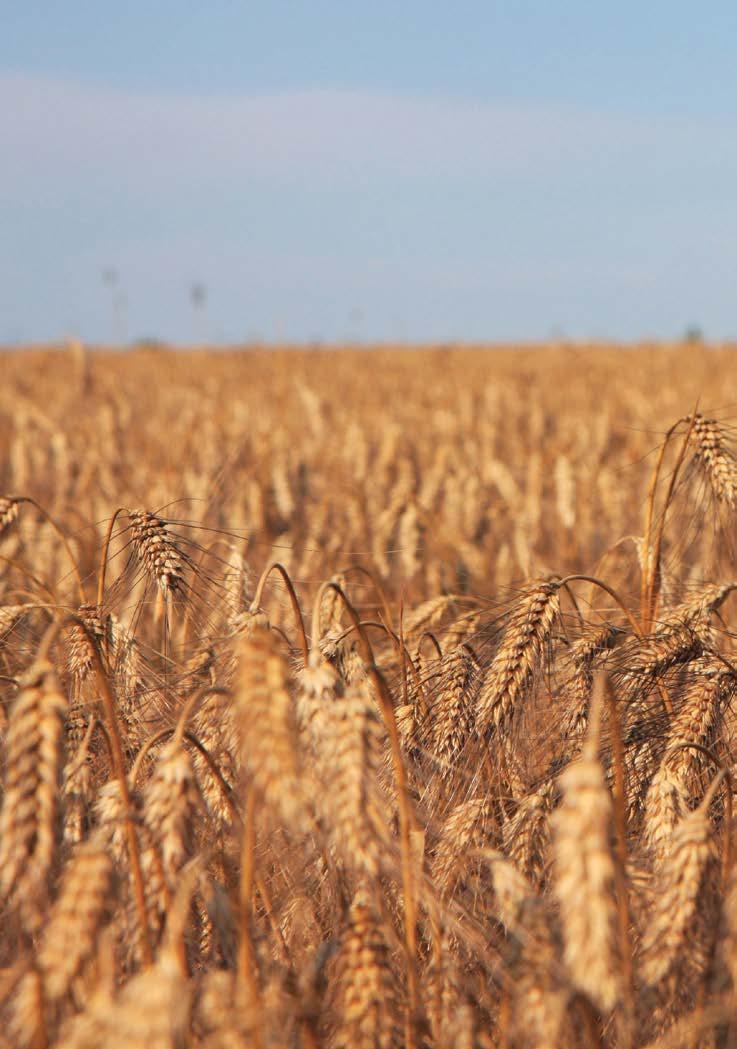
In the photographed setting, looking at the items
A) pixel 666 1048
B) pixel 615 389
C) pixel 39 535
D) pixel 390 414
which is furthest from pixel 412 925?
pixel 615 389

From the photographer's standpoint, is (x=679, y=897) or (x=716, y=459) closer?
(x=679, y=897)

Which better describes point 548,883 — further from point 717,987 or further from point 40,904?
point 40,904

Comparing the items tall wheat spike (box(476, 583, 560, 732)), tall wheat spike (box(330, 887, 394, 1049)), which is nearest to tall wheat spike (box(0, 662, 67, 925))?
tall wheat spike (box(330, 887, 394, 1049))

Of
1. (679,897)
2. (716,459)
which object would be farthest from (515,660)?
(716,459)

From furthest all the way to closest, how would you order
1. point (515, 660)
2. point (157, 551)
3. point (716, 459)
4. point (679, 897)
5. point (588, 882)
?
1. point (716, 459)
2. point (157, 551)
3. point (515, 660)
4. point (679, 897)
5. point (588, 882)

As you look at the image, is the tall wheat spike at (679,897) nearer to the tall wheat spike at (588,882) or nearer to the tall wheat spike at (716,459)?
the tall wheat spike at (588,882)

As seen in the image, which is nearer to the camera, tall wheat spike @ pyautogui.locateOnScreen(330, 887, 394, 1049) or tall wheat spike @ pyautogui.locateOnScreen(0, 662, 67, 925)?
tall wheat spike @ pyautogui.locateOnScreen(0, 662, 67, 925)

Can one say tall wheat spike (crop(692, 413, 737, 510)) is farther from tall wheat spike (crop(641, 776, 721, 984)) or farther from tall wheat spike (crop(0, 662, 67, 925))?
tall wheat spike (crop(0, 662, 67, 925))

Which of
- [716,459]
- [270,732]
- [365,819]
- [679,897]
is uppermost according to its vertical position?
[716,459]

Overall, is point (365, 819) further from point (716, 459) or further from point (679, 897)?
point (716, 459)

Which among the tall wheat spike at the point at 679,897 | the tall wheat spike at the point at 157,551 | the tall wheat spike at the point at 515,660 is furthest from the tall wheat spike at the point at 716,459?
the tall wheat spike at the point at 157,551

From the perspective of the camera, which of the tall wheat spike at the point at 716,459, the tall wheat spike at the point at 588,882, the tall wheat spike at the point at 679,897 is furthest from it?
the tall wheat spike at the point at 716,459

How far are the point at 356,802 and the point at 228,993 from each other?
25 cm

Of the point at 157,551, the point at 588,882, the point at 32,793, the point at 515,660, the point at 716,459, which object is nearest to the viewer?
the point at 588,882
